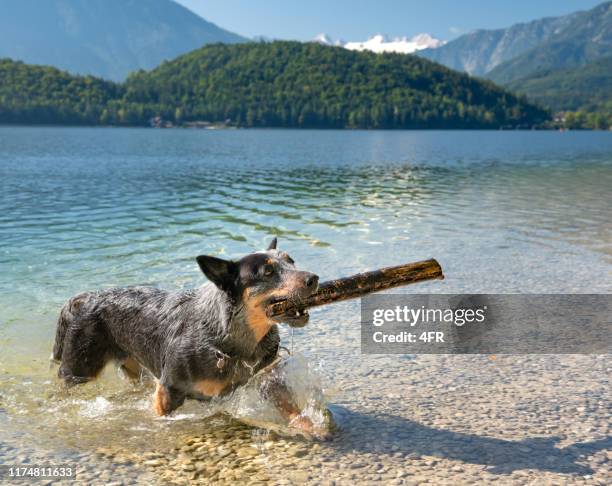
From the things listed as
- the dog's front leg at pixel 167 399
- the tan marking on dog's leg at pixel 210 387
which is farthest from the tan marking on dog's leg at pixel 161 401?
the tan marking on dog's leg at pixel 210 387

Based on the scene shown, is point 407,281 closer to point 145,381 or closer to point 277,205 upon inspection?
point 145,381

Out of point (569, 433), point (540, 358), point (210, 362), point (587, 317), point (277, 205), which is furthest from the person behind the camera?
point (277, 205)

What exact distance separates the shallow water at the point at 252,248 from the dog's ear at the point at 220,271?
215 cm

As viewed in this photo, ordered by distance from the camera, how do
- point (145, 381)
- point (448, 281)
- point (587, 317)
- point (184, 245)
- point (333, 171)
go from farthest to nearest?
point (333, 171) < point (184, 245) < point (448, 281) < point (587, 317) < point (145, 381)

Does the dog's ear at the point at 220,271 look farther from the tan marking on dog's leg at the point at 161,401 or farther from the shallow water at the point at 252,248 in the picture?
the shallow water at the point at 252,248

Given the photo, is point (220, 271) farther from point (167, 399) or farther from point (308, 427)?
point (308, 427)

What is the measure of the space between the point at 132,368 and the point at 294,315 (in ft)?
10.9

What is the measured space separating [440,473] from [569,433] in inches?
75.4

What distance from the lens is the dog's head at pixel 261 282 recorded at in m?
6.52

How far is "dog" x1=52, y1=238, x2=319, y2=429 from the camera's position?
6.75 m

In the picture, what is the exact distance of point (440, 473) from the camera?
22.2 ft

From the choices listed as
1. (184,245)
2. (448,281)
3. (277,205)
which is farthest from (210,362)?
(277,205)

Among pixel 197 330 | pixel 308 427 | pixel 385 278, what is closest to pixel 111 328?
pixel 197 330

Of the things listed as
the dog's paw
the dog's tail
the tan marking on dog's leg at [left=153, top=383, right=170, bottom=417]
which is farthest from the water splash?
the dog's tail
